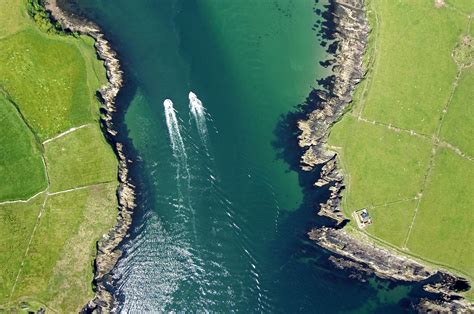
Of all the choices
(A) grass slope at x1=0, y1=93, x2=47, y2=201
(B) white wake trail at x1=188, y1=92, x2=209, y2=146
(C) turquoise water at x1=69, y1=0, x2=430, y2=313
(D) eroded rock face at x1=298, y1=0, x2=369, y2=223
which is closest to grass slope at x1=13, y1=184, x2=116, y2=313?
(A) grass slope at x1=0, y1=93, x2=47, y2=201

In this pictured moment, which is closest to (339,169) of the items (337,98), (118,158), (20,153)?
(337,98)

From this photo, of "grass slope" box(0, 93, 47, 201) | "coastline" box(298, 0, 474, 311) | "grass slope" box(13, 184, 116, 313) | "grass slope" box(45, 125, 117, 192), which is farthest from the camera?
"coastline" box(298, 0, 474, 311)

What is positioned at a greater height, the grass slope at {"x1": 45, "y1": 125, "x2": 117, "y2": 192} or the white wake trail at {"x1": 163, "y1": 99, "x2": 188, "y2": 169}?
the white wake trail at {"x1": 163, "y1": 99, "x2": 188, "y2": 169}

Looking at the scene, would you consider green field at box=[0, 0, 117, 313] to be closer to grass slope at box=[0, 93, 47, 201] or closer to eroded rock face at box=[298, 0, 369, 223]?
grass slope at box=[0, 93, 47, 201]

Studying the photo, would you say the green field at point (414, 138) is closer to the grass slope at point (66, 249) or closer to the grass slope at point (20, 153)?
the grass slope at point (66, 249)

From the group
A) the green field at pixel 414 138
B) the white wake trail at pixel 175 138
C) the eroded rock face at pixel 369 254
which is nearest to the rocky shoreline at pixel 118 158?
the white wake trail at pixel 175 138

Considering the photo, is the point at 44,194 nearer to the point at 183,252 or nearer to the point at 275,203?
the point at 183,252

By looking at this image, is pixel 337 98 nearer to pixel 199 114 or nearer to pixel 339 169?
pixel 339 169

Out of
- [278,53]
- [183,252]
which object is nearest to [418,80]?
[278,53]

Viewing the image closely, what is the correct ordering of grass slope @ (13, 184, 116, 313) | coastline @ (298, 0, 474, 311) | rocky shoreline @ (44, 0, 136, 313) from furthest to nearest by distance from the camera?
coastline @ (298, 0, 474, 311) → rocky shoreline @ (44, 0, 136, 313) → grass slope @ (13, 184, 116, 313)
